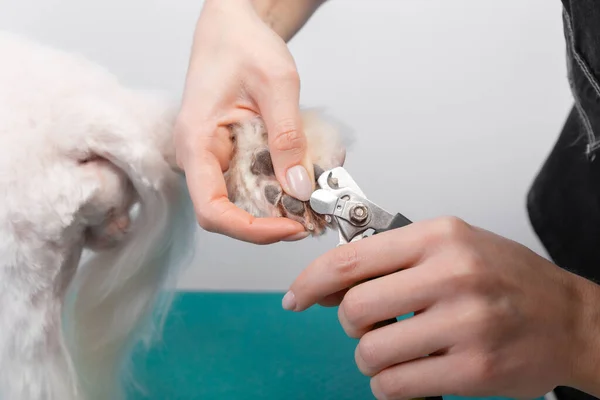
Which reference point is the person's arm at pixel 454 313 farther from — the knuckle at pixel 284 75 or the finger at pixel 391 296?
the knuckle at pixel 284 75

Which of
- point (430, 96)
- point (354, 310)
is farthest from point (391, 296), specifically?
point (430, 96)

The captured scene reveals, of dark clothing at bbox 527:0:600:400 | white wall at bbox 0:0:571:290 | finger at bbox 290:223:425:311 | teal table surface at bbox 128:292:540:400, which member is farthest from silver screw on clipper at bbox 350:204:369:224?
white wall at bbox 0:0:571:290

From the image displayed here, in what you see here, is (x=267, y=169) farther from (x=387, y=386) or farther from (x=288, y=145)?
(x=387, y=386)

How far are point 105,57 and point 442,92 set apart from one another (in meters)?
0.56

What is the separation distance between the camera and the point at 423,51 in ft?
3.19

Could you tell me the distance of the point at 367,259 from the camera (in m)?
0.40

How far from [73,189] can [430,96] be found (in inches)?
26.7

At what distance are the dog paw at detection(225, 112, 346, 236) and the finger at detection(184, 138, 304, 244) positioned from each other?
1 centimetres

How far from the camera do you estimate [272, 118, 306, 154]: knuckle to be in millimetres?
452

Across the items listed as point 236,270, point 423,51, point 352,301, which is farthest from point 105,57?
point 352,301

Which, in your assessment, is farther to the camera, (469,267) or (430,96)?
(430,96)

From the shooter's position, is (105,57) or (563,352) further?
(105,57)

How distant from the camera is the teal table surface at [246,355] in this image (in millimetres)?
795

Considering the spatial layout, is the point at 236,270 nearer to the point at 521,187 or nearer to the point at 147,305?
the point at 147,305
